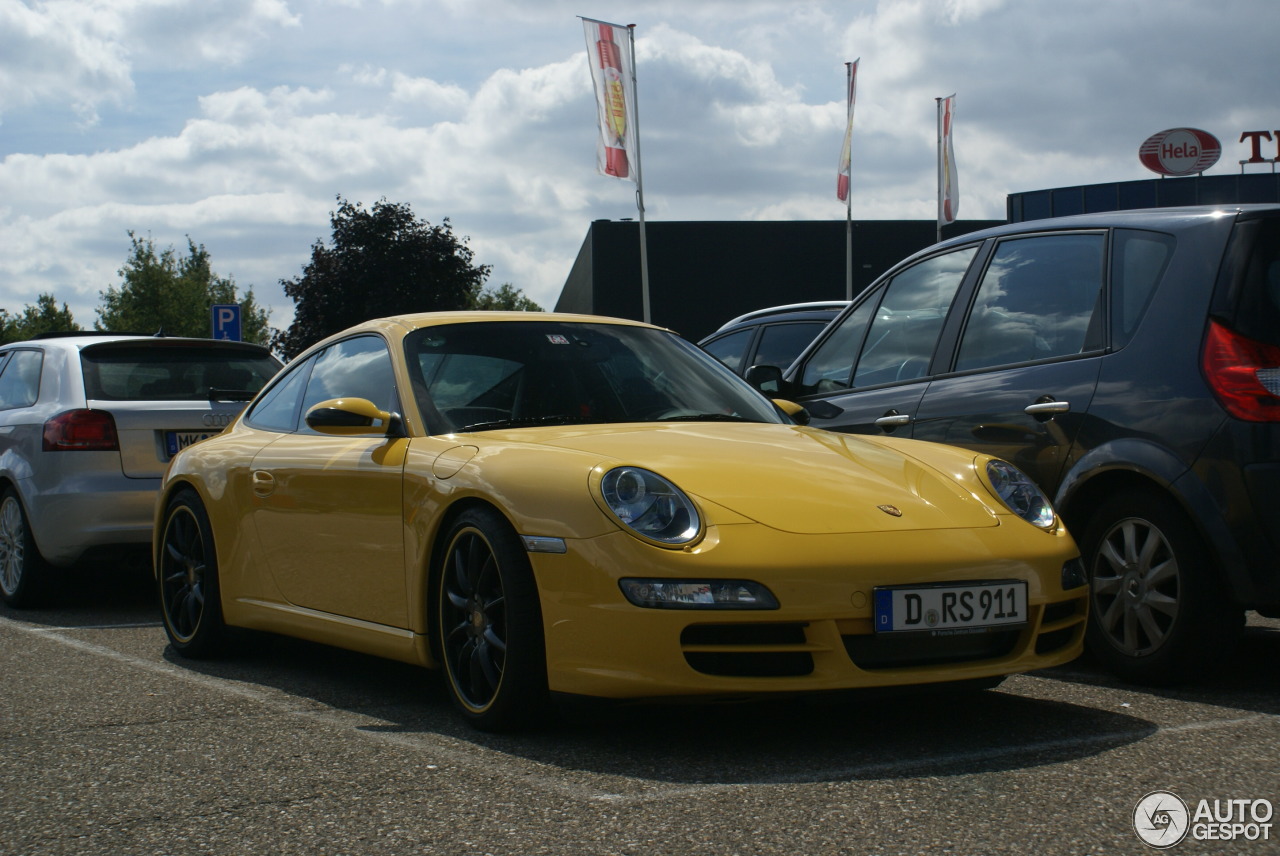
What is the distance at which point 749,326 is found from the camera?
9.78 meters

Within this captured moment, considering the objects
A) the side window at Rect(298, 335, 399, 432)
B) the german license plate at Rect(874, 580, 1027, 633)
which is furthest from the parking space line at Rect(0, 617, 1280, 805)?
the side window at Rect(298, 335, 399, 432)

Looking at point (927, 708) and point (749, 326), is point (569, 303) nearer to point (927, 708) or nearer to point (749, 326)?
point (749, 326)

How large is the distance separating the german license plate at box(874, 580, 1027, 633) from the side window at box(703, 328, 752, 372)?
17.9ft

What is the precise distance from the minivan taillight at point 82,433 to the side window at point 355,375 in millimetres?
2517

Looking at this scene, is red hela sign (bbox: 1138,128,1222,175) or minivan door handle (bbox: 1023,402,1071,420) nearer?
minivan door handle (bbox: 1023,402,1071,420)

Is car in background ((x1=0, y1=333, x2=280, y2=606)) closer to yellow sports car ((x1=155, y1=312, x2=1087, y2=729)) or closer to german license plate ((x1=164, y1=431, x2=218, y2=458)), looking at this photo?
german license plate ((x1=164, y1=431, x2=218, y2=458))

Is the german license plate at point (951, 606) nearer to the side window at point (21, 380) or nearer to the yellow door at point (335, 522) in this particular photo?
the yellow door at point (335, 522)

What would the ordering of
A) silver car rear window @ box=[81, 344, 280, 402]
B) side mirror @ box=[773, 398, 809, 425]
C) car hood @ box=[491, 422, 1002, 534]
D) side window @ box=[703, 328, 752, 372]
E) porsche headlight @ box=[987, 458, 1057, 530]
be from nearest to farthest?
car hood @ box=[491, 422, 1002, 534] < porsche headlight @ box=[987, 458, 1057, 530] < side mirror @ box=[773, 398, 809, 425] < silver car rear window @ box=[81, 344, 280, 402] < side window @ box=[703, 328, 752, 372]

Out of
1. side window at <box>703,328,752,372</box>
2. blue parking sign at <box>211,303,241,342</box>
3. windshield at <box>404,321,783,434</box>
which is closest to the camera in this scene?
windshield at <box>404,321,783,434</box>

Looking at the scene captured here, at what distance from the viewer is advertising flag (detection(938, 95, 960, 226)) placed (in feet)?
114

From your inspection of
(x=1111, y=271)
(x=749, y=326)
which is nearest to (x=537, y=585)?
(x=1111, y=271)

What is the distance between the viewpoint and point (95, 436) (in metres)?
7.98

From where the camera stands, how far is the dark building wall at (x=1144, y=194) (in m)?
39.7

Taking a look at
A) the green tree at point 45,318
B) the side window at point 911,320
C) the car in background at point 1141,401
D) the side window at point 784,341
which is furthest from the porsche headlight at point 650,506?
the green tree at point 45,318
